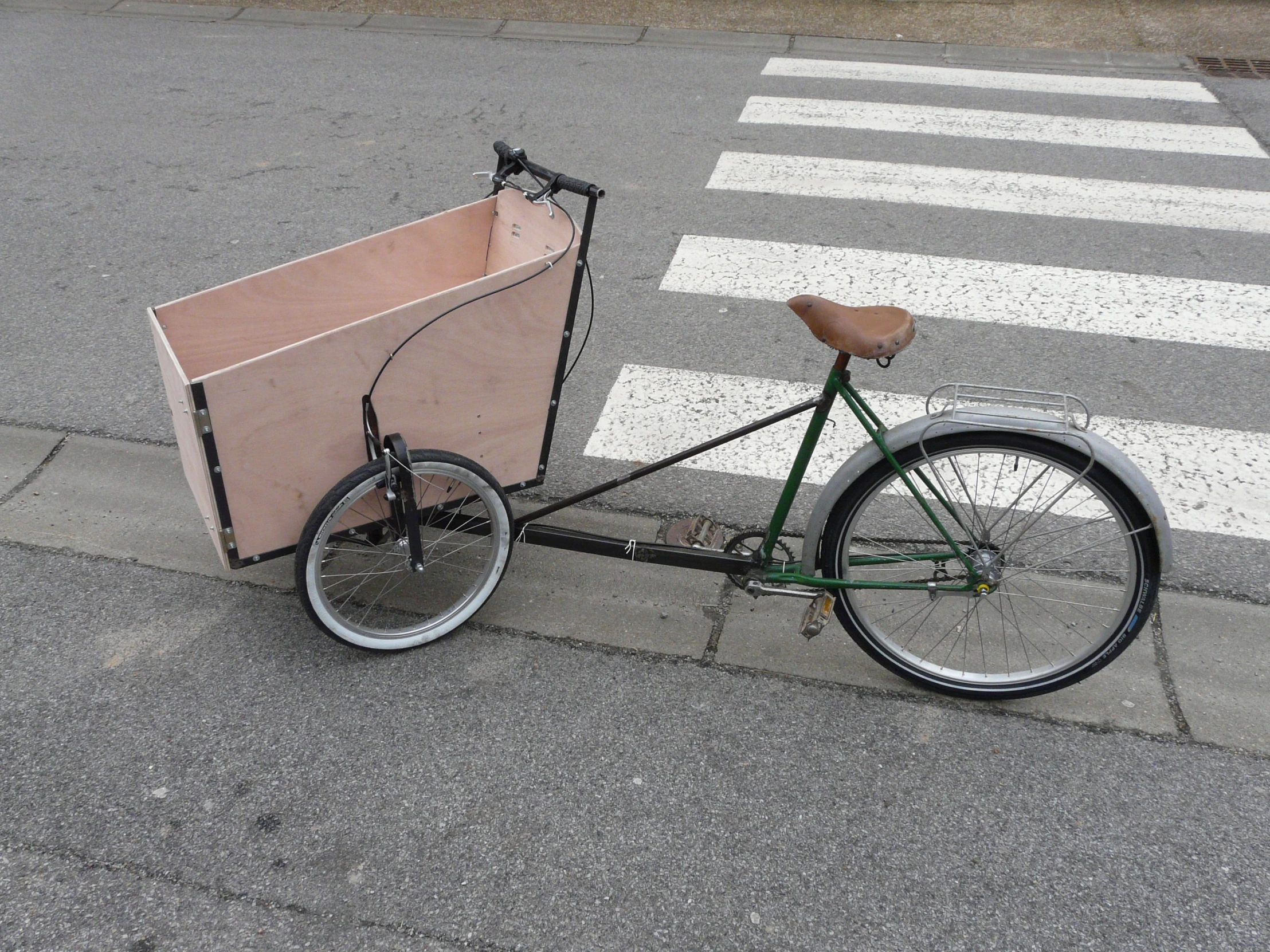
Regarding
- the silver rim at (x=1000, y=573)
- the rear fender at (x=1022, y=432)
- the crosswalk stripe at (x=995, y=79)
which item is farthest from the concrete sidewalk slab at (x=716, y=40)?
the rear fender at (x=1022, y=432)

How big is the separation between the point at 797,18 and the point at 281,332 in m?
8.57

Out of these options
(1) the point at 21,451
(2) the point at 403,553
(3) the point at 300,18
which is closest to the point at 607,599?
(2) the point at 403,553

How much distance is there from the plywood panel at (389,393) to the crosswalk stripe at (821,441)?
1155mm

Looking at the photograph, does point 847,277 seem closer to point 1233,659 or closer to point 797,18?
point 1233,659

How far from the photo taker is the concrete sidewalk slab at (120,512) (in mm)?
3957

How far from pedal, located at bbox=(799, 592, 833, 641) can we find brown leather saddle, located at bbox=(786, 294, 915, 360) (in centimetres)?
79

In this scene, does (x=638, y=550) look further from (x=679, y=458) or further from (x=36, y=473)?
(x=36, y=473)

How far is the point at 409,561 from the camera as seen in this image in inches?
133

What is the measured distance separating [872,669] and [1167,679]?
94cm

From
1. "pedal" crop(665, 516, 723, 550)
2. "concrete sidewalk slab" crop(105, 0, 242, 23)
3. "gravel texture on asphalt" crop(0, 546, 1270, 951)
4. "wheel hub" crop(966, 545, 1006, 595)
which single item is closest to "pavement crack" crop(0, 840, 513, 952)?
"gravel texture on asphalt" crop(0, 546, 1270, 951)

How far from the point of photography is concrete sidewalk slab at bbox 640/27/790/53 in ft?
33.0

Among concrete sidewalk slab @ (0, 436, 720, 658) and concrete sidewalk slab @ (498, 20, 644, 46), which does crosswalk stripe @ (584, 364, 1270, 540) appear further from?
concrete sidewalk slab @ (498, 20, 644, 46)

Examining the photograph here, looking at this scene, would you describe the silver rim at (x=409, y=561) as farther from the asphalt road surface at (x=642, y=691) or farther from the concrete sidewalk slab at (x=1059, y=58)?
the concrete sidewalk slab at (x=1059, y=58)

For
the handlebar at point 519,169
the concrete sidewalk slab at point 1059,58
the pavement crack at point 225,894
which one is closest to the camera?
the pavement crack at point 225,894
